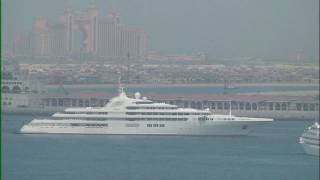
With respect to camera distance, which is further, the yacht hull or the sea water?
the yacht hull

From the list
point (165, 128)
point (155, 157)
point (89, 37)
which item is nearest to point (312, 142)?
point (155, 157)

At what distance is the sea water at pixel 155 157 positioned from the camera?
1103 cm

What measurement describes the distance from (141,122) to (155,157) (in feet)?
21.2

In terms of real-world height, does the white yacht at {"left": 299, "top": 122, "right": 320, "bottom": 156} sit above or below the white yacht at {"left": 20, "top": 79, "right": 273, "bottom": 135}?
above

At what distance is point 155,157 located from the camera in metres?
13.4

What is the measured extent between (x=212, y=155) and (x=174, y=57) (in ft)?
79.6

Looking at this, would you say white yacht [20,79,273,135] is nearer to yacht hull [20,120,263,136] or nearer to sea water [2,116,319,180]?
yacht hull [20,120,263,136]

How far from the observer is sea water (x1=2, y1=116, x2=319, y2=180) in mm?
11031

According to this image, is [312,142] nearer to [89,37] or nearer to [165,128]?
[165,128]

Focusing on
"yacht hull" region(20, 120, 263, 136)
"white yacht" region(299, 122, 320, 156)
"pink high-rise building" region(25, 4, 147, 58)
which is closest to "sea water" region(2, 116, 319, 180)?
"white yacht" region(299, 122, 320, 156)

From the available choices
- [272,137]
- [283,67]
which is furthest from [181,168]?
[283,67]

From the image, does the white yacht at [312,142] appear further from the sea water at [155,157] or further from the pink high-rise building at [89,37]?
the pink high-rise building at [89,37]

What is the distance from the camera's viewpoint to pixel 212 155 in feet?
46.5

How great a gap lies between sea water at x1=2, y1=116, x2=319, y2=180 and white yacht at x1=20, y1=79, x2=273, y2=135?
45 cm
